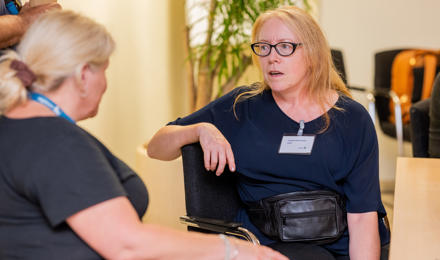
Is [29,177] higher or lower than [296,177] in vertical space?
higher

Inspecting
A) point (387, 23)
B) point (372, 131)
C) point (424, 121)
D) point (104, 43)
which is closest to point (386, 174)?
point (387, 23)

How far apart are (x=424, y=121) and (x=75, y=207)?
263 cm

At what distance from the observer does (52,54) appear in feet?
4.05

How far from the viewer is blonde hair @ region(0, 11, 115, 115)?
123cm

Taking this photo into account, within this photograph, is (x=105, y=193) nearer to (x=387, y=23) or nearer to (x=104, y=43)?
(x=104, y=43)

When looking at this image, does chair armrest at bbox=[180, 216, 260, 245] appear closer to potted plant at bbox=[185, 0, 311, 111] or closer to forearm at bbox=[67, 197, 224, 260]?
forearm at bbox=[67, 197, 224, 260]

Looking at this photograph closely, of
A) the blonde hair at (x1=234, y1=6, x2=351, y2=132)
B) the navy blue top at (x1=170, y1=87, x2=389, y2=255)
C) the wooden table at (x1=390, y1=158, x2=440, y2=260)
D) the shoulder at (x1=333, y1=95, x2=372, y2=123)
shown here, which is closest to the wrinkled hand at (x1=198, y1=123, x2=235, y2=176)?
the navy blue top at (x1=170, y1=87, x2=389, y2=255)

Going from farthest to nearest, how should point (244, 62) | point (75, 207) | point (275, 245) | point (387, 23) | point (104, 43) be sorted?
point (387, 23)
point (244, 62)
point (275, 245)
point (104, 43)
point (75, 207)

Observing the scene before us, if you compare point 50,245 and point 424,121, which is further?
point 424,121

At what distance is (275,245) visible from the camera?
191 cm

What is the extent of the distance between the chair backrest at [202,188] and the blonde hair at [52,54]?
27.7 inches

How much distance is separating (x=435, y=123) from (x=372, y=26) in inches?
91.4

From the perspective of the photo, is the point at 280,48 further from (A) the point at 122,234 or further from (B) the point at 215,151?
(A) the point at 122,234

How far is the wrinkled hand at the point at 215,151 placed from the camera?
1.81m
